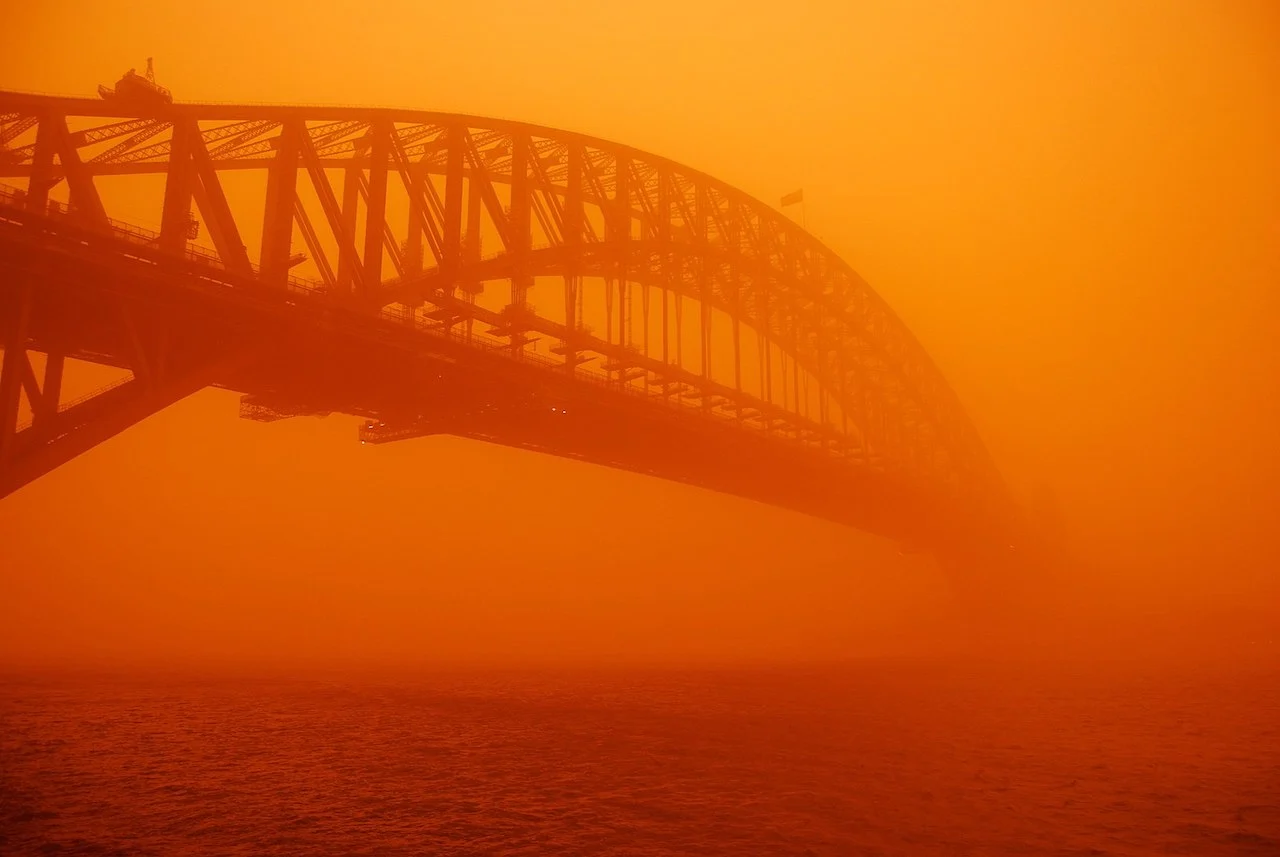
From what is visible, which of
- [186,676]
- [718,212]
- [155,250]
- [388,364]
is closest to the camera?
[155,250]

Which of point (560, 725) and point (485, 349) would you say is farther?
point (485, 349)

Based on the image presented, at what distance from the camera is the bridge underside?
2355 centimetres

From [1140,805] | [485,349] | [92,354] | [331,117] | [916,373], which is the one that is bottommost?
[1140,805]

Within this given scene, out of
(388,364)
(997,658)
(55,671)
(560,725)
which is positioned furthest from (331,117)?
(997,658)

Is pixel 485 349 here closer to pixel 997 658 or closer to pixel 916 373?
pixel 997 658

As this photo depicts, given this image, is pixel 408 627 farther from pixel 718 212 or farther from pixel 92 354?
pixel 92 354

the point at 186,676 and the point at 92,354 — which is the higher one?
the point at 92,354

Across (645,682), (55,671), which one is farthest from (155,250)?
(55,671)

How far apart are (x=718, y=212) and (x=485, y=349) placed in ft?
95.6

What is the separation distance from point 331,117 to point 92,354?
39.0ft

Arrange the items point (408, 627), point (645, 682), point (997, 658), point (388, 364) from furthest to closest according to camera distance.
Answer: point (408, 627)
point (997, 658)
point (645, 682)
point (388, 364)

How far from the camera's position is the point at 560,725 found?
25.3 metres

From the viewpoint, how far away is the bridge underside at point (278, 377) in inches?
927

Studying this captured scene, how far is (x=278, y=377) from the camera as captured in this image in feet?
111
